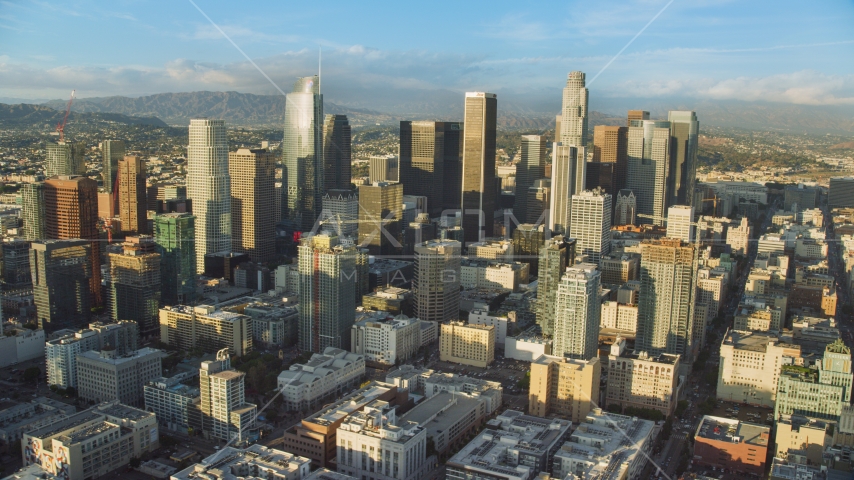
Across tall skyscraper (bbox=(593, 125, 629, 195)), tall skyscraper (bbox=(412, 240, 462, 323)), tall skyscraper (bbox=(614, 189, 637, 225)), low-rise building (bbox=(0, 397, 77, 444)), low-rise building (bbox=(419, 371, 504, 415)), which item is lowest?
low-rise building (bbox=(0, 397, 77, 444))

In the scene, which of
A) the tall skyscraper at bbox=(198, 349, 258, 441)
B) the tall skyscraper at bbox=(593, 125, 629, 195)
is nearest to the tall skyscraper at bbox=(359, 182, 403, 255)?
the tall skyscraper at bbox=(198, 349, 258, 441)

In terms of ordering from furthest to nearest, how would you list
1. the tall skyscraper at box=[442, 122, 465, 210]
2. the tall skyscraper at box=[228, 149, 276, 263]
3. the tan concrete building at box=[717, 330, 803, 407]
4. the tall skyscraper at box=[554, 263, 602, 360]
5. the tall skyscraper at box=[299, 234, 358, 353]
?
1. the tall skyscraper at box=[442, 122, 465, 210]
2. the tall skyscraper at box=[228, 149, 276, 263]
3. the tall skyscraper at box=[299, 234, 358, 353]
4. the tall skyscraper at box=[554, 263, 602, 360]
5. the tan concrete building at box=[717, 330, 803, 407]

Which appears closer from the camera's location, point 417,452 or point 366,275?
point 417,452

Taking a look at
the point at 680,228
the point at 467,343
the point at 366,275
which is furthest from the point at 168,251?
the point at 680,228

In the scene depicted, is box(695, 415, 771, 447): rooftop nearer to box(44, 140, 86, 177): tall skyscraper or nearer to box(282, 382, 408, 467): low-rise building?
box(282, 382, 408, 467): low-rise building

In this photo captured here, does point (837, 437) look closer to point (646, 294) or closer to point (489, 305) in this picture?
point (646, 294)

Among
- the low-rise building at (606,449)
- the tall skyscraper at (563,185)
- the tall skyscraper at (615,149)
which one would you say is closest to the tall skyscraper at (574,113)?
the tall skyscraper at (615,149)
